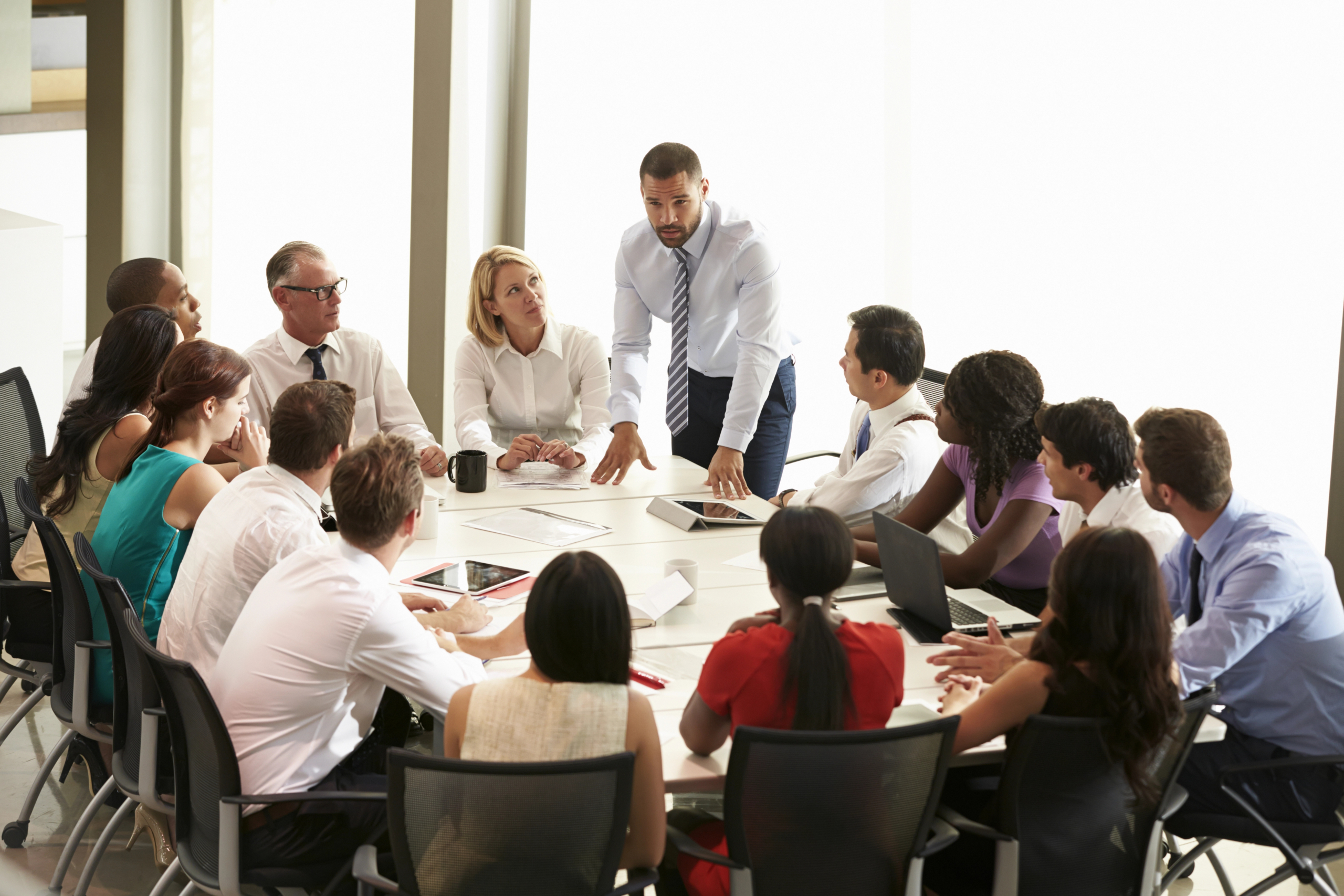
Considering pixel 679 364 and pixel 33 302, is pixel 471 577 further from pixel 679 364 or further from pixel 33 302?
pixel 33 302

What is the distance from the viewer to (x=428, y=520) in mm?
3260

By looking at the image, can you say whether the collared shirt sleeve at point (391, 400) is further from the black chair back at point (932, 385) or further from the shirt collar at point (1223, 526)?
the shirt collar at point (1223, 526)

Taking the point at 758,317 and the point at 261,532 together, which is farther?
the point at 758,317

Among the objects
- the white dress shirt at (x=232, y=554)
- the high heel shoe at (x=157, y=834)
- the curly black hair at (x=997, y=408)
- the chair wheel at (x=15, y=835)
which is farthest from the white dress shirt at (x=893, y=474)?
the chair wheel at (x=15, y=835)

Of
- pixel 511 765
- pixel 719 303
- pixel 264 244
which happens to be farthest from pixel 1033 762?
pixel 264 244

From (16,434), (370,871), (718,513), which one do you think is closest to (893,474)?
(718,513)

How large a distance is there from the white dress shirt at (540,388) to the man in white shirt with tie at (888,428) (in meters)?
1.05

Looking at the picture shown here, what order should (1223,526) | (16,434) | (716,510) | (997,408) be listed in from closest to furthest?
(1223,526)
(997,408)
(716,510)
(16,434)

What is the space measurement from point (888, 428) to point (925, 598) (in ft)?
3.34

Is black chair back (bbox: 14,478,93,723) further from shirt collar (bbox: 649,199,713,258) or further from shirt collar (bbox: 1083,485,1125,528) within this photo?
shirt collar (bbox: 1083,485,1125,528)

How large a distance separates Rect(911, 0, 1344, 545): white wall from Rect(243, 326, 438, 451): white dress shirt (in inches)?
96.0

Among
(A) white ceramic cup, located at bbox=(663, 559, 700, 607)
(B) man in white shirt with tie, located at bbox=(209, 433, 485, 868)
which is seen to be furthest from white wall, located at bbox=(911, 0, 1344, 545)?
(B) man in white shirt with tie, located at bbox=(209, 433, 485, 868)

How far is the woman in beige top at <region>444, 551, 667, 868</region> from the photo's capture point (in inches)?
73.7

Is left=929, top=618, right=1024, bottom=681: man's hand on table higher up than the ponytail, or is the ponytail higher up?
the ponytail
